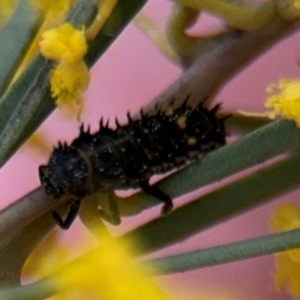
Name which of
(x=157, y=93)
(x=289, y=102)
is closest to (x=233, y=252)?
(x=289, y=102)

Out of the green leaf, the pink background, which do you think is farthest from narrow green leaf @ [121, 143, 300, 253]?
the pink background

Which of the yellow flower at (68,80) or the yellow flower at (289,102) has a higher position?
the yellow flower at (68,80)

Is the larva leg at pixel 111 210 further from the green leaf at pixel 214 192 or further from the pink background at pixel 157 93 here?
the pink background at pixel 157 93

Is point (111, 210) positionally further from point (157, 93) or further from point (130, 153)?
point (157, 93)

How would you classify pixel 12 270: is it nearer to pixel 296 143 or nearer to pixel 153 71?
pixel 296 143

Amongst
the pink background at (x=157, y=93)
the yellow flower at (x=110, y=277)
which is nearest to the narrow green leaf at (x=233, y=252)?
the yellow flower at (x=110, y=277)

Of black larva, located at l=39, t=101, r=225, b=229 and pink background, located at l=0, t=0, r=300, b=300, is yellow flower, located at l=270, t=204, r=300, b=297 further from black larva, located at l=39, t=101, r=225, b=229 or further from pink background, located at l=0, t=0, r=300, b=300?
pink background, located at l=0, t=0, r=300, b=300
